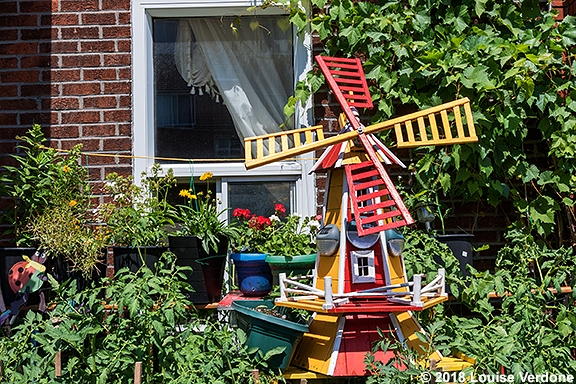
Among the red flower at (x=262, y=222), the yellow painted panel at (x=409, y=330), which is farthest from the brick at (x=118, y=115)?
the yellow painted panel at (x=409, y=330)

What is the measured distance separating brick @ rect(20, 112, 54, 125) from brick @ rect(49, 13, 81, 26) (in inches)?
22.5

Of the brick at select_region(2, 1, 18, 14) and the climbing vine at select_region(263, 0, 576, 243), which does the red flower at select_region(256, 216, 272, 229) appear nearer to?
the climbing vine at select_region(263, 0, 576, 243)

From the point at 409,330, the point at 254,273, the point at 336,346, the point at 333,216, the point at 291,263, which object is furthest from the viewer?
the point at 254,273

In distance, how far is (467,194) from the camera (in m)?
3.92

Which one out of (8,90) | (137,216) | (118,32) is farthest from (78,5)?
(137,216)

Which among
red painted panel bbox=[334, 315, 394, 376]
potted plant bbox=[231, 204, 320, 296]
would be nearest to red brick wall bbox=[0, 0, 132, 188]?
potted plant bbox=[231, 204, 320, 296]

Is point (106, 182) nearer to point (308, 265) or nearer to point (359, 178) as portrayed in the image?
point (308, 265)

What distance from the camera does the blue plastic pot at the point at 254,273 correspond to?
11.3ft

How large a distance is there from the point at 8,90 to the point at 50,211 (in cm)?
98

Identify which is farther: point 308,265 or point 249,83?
point 249,83

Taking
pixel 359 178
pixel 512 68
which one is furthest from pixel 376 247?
pixel 512 68

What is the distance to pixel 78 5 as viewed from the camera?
13.6 ft

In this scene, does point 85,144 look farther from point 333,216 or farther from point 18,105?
point 333,216

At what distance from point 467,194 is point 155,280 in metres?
2.00
